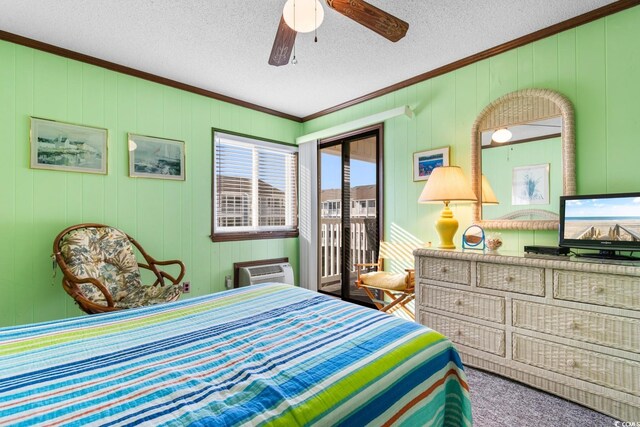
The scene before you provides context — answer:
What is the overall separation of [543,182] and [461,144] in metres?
0.75

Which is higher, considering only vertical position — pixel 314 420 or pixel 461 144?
pixel 461 144

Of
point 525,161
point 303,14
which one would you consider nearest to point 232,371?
point 303,14

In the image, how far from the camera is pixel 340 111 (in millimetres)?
4012

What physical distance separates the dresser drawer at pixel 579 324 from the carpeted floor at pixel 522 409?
408 millimetres

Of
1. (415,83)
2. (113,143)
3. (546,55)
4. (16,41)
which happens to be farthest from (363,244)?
(16,41)

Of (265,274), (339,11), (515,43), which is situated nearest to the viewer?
(339,11)

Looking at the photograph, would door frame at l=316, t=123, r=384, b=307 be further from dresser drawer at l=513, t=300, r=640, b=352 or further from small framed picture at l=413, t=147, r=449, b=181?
dresser drawer at l=513, t=300, r=640, b=352

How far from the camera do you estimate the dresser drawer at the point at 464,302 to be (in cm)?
216

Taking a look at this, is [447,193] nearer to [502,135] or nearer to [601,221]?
[502,135]

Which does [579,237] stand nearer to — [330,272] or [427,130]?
[427,130]

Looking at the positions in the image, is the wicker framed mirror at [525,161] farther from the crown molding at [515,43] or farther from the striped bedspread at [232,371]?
the striped bedspread at [232,371]

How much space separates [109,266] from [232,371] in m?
2.27

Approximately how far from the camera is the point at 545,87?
2.41m

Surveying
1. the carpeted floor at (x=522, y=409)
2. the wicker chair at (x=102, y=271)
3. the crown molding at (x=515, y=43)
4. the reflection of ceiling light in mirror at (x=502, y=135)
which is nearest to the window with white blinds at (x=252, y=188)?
the wicker chair at (x=102, y=271)
